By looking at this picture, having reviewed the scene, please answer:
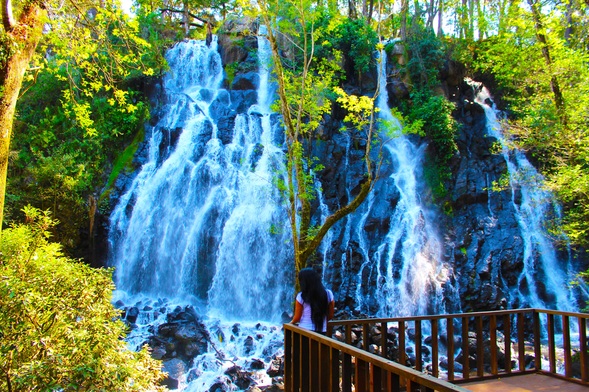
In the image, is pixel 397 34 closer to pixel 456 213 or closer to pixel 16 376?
pixel 456 213

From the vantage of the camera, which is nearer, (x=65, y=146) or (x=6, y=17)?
(x=6, y=17)

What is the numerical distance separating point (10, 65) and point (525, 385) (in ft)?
22.5

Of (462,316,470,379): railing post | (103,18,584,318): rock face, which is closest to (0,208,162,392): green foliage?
(462,316,470,379): railing post

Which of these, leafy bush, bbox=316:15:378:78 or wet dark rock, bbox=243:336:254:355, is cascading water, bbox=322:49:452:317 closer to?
wet dark rock, bbox=243:336:254:355

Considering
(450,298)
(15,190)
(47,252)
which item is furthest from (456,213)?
(15,190)

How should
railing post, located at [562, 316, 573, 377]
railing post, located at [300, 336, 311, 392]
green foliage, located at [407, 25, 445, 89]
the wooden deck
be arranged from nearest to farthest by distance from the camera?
railing post, located at [300, 336, 311, 392]
the wooden deck
railing post, located at [562, 316, 573, 377]
green foliage, located at [407, 25, 445, 89]

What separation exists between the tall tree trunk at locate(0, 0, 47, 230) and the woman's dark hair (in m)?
3.16

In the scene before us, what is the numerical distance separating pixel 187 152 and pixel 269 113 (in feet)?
13.0

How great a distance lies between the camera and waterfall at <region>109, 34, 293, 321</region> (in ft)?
36.1

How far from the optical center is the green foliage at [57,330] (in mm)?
2955

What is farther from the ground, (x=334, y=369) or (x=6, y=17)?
(x=6, y=17)

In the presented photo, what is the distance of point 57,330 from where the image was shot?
10.8 ft

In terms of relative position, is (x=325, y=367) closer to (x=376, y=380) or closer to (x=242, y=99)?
(x=376, y=380)

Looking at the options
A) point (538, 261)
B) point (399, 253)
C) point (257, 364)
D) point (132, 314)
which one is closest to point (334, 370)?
point (257, 364)
